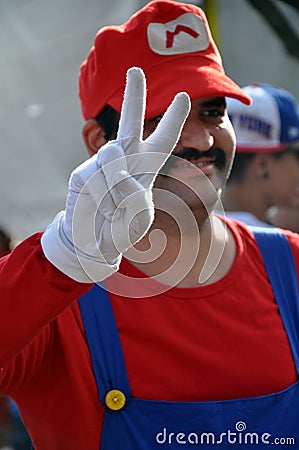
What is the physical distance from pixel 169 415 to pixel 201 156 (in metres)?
0.46

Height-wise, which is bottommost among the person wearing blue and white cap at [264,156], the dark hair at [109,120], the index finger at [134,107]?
the person wearing blue and white cap at [264,156]

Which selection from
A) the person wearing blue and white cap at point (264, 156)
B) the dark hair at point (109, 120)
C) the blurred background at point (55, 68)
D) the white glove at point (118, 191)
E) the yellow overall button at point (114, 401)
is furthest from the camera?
the blurred background at point (55, 68)

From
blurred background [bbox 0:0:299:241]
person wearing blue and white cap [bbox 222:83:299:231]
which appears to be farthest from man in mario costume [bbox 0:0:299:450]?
blurred background [bbox 0:0:299:241]

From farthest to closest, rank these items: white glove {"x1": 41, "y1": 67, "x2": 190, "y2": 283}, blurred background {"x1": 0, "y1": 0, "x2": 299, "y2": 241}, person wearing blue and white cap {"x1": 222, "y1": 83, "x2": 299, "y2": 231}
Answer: blurred background {"x1": 0, "y1": 0, "x2": 299, "y2": 241} → person wearing blue and white cap {"x1": 222, "y1": 83, "x2": 299, "y2": 231} → white glove {"x1": 41, "y1": 67, "x2": 190, "y2": 283}

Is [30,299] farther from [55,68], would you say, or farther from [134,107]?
[55,68]

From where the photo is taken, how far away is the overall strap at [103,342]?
1.38 meters

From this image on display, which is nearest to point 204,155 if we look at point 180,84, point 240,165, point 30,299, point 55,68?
point 180,84

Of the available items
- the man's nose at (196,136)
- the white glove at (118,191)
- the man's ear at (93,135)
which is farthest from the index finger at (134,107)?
the man's ear at (93,135)

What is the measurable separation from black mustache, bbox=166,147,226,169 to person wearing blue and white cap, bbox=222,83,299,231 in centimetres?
96

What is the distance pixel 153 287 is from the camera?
1517 millimetres

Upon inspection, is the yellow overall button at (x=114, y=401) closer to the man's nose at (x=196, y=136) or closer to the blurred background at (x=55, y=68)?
the man's nose at (x=196, y=136)

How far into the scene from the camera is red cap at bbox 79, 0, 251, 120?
5.09 ft

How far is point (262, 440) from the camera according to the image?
4.61 feet

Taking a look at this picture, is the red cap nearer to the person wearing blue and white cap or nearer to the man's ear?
the man's ear
